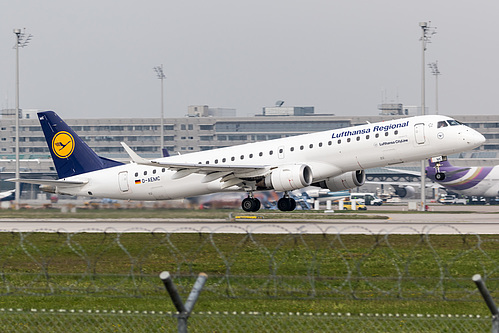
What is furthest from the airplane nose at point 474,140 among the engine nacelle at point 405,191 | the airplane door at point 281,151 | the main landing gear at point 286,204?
the engine nacelle at point 405,191

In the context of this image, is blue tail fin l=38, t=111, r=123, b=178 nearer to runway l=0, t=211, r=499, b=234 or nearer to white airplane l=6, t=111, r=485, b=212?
white airplane l=6, t=111, r=485, b=212

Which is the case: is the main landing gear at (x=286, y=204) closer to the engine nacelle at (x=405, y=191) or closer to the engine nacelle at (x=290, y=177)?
the engine nacelle at (x=290, y=177)

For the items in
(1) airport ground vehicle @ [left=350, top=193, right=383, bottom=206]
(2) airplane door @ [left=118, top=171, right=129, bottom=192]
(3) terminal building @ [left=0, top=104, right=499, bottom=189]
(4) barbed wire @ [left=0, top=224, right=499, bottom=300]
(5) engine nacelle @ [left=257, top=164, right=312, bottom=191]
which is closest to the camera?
(4) barbed wire @ [left=0, top=224, right=499, bottom=300]

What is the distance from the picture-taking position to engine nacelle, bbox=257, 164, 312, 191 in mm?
Result: 38938

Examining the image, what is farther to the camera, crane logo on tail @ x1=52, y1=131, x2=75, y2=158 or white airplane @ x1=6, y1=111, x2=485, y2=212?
crane logo on tail @ x1=52, y1=131, x2=75, y2=158

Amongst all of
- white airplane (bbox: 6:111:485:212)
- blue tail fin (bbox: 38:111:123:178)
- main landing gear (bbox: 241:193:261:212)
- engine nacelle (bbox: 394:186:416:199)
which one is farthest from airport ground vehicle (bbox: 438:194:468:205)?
blue tail fin (bbox: 38:111:123:178)

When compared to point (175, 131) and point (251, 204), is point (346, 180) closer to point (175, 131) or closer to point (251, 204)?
point (251, 204)

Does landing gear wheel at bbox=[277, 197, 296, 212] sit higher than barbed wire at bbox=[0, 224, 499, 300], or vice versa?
landing gear wheel at bbox=[277, 197, 296, 212]

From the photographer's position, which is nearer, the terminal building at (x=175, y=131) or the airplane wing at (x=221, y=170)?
the airplane wing at (x=221, y=170)

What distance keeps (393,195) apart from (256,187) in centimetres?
7913

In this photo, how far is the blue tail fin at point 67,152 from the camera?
146ft

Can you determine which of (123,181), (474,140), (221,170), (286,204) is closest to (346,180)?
(286,204)

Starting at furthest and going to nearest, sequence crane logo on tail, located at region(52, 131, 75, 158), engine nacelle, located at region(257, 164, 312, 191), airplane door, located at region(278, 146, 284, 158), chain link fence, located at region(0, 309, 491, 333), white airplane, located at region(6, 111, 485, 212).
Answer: crane logo on tail, located at region(52, 131, 75, 158)
airplane door, located at region(278, 146, 284, 158)
engine nacelle, located at region(257, 164, 312, 191)
white airplane, located at region(6, 111, 485, 212)
chain link fence, located at region(0, 309, 491, 333)

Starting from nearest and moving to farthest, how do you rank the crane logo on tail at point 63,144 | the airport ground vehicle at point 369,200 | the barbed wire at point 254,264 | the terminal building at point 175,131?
the barbed wire at point 254,264
the crane logo on tail at point 63,144
the airport ground vehicle at point 369,200
the terminal building at point 175,131
